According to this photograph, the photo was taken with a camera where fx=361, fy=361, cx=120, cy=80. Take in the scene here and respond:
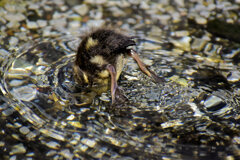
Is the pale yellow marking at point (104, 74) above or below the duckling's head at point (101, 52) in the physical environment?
below

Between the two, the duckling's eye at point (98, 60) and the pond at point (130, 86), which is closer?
the pond at point (130, 86)

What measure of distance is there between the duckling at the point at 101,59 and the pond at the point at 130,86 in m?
0.13

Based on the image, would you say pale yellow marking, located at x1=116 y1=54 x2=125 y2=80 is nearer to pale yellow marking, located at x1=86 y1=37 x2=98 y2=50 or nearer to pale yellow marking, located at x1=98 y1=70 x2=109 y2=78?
pale yellow marking, located at x1=98 y1=70 x2=109 y2=78

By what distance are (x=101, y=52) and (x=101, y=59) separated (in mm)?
62

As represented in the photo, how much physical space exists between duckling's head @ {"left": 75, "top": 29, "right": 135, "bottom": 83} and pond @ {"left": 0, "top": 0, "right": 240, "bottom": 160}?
21 centimetres

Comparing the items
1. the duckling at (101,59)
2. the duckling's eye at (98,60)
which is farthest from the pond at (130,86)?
the duckling's eye at (98,60)

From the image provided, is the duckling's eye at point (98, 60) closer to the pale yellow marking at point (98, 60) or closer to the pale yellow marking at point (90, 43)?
the pale yellow marking at point (98, 60)

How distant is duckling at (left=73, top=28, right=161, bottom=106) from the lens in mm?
3047

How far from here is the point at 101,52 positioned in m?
3.05

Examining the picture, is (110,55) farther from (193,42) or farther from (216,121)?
(193,42)

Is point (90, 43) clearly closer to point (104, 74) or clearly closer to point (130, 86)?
point (104, 74)

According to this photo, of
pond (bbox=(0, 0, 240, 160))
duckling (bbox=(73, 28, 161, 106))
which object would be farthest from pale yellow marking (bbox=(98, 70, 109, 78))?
pond (bbox=(0, 0, 240, 160))

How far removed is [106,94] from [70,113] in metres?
0.40

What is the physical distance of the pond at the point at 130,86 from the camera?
8.59 ft
